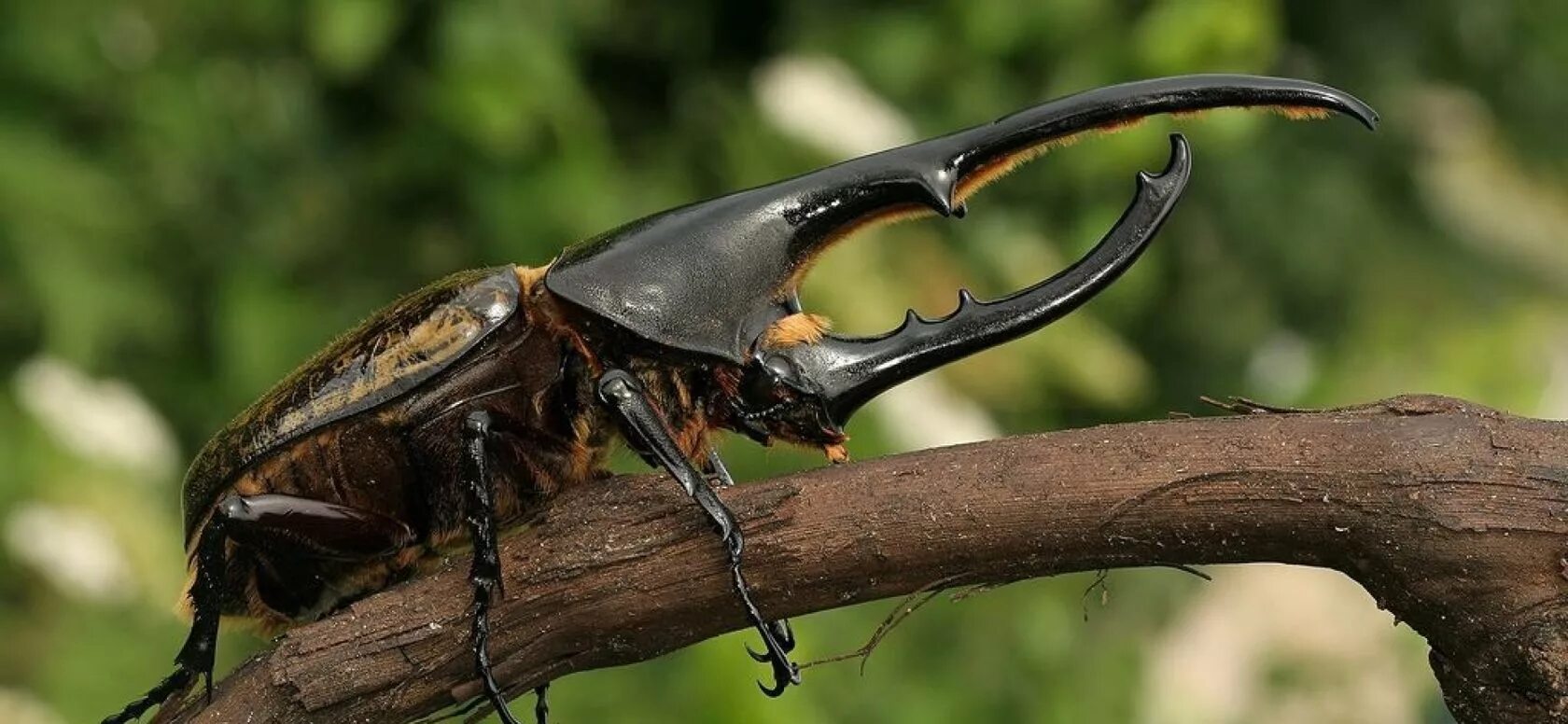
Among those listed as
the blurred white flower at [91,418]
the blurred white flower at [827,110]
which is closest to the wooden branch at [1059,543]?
the blurred white flower at [91,418]

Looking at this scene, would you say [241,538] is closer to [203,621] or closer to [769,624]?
[203,621]

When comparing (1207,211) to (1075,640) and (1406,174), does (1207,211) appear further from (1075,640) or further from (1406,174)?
(1075,640)

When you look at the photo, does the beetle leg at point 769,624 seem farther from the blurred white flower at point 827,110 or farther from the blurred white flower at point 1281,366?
the blurred white flower at point 1281,366

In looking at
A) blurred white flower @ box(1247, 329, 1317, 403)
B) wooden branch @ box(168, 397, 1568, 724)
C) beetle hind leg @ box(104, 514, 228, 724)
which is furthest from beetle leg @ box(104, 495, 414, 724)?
blurred white flower @ box(1247, 329, 1317, 403)

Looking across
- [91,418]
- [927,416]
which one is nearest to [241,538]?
[91,418]

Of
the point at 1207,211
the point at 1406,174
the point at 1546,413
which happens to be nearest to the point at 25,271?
the point at 1207,211

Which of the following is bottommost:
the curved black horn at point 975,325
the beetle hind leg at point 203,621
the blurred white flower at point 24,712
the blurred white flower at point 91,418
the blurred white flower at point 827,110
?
the blurred white flower at point 24,712

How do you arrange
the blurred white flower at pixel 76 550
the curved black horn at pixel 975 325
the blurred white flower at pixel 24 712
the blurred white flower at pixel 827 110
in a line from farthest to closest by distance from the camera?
the blurred white flower at pixel 827 110, the blurred white flower at pixel 76 550, the blurred white flower at pixel 24 712, the curved black horn at pixel 975 325

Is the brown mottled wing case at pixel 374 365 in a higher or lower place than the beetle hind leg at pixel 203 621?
higher
